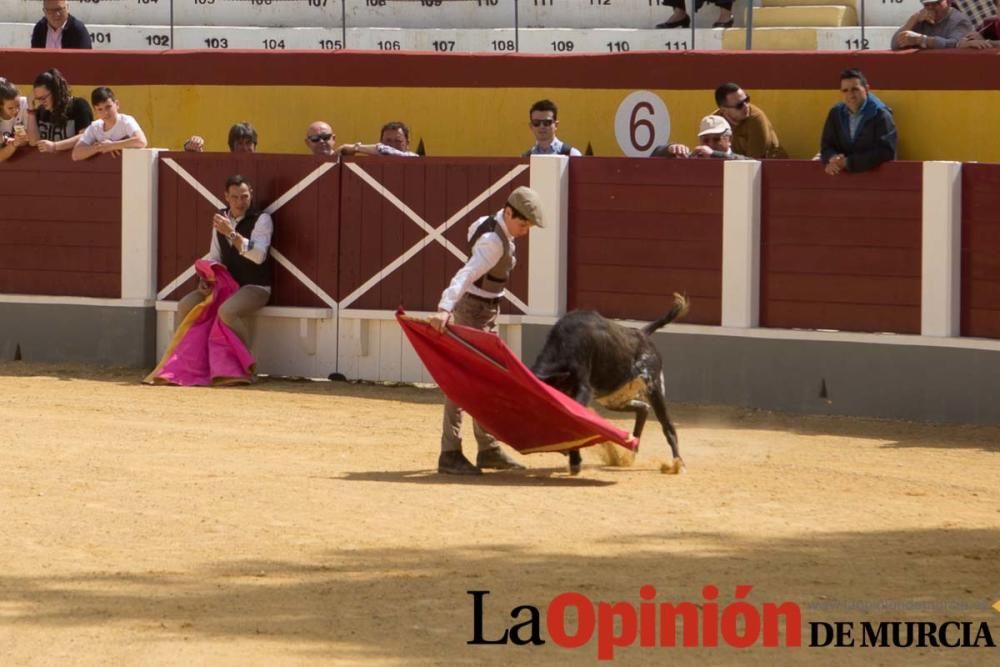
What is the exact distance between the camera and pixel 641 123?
44.1ft

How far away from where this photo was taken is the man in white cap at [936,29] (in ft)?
40.2

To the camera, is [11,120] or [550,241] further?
[11,120]

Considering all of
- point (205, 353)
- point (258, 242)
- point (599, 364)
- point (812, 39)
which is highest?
point (812, 39)

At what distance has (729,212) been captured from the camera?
1172 centimetres

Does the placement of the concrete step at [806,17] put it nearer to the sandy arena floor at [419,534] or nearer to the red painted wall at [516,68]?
the red painted wall at [516,68]

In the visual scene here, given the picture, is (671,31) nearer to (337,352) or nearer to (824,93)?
(824,93)

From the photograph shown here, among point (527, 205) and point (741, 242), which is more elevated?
point (527, 205)

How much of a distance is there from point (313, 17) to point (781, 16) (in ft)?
14.3

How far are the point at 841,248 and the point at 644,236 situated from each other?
4.04 feet

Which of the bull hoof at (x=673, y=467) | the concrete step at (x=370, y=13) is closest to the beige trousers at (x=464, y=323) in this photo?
the bull hoof at (x=673, y=467)

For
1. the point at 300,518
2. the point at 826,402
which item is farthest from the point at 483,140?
the point at 300,518

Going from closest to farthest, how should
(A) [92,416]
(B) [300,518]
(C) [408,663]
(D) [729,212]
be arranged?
(C) [408,663] → (B) [300,518] → (A) [92,416] → (D) [729,212]

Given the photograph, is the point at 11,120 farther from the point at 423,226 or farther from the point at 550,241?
the point at 550,241

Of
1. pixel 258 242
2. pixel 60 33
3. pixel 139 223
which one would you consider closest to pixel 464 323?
pixel 258 242
